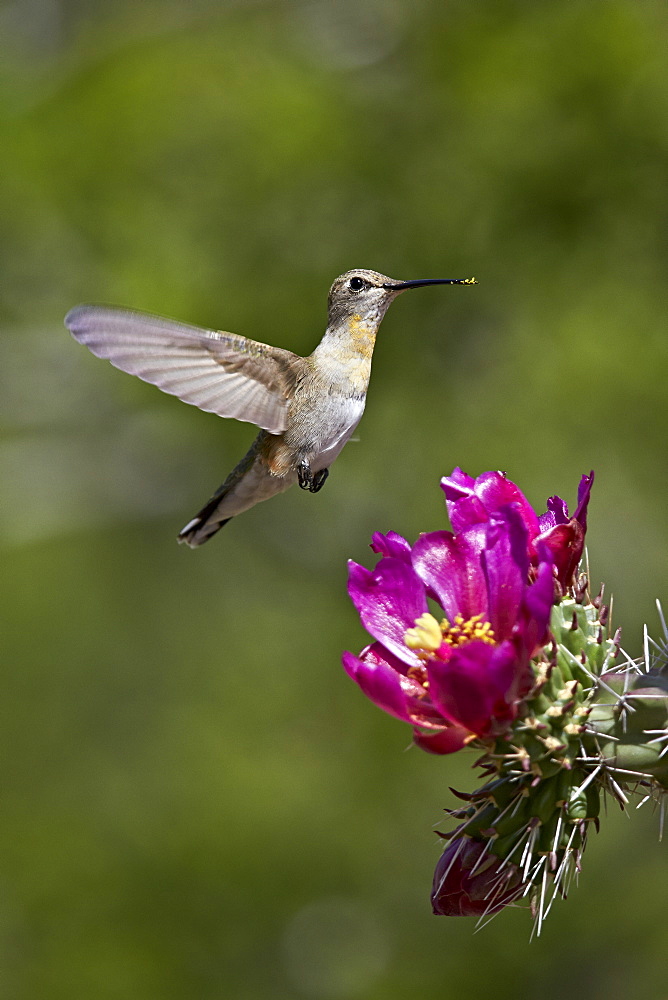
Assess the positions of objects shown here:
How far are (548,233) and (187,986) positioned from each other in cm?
580

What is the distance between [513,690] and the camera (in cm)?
191

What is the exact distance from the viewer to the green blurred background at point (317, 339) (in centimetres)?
706

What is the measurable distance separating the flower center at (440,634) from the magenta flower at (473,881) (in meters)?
0.35

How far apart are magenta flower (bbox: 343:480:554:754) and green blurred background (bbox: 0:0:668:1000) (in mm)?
5216

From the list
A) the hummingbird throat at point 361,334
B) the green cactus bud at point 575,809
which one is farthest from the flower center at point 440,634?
the hummingbird throat at point 361,334

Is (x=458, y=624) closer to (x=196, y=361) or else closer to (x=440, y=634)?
(x=440, y=634)

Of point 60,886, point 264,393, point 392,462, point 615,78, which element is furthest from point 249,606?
point 264,393

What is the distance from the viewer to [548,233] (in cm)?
719

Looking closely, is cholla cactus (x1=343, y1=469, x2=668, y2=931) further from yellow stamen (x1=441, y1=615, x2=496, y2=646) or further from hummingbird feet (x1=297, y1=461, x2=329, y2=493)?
hummingbird feet (x1=297, y1=461, x2=329, y2=493)

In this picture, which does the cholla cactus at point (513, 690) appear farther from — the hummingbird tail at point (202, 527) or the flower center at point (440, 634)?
the hummingbird tail at point (202, 527)

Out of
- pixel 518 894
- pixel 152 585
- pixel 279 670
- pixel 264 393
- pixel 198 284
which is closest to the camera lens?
pixel 518 894

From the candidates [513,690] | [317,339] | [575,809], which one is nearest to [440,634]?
[513,690]

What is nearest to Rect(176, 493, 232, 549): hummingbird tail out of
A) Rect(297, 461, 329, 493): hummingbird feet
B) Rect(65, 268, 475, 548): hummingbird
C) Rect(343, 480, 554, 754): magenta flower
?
Rect(65, 268, 475, 548): hummingbird

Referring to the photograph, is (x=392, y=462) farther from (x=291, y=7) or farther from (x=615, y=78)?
(x=291, y=7)
